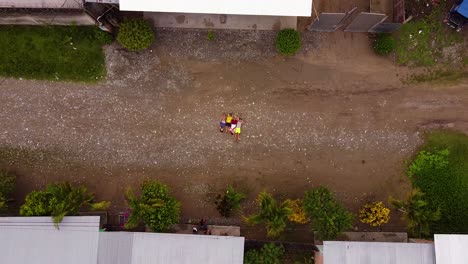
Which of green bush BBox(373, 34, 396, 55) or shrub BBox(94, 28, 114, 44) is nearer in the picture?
shrub BBox(94, 28, 114, 44)

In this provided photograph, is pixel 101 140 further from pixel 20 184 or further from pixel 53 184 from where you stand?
pixel 20 184

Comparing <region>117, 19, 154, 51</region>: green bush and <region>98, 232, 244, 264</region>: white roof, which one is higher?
<region>117, 19, 154, 51</region>: green bush

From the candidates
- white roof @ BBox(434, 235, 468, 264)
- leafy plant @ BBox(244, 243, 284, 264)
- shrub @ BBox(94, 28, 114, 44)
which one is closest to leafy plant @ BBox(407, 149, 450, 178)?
white roof @ BBox(434, 235, 468, 264)

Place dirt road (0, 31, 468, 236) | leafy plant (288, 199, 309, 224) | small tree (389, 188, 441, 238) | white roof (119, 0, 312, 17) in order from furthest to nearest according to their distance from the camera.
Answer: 1. dirt road (0, 31, 468, 236)
2. leafy plant (288, 199, 309, 224)
3. small tree (389, 188, 441, 238)
4. white roof (119, 0, 312, 17)

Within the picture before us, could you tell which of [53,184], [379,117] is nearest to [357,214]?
[379,117]

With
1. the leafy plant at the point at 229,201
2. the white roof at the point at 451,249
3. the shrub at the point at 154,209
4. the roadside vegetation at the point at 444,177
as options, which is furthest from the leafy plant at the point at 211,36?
the white roof at the point at 451,249

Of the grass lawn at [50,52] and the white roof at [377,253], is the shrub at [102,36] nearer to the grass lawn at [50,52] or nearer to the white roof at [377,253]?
the grass lawn at [50,52]

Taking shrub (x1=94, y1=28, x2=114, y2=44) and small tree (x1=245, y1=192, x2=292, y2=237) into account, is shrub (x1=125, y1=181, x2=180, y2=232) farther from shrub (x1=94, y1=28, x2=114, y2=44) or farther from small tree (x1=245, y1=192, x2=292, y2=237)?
shrub (x1=94, y1=28, x2=114, y2=44)
